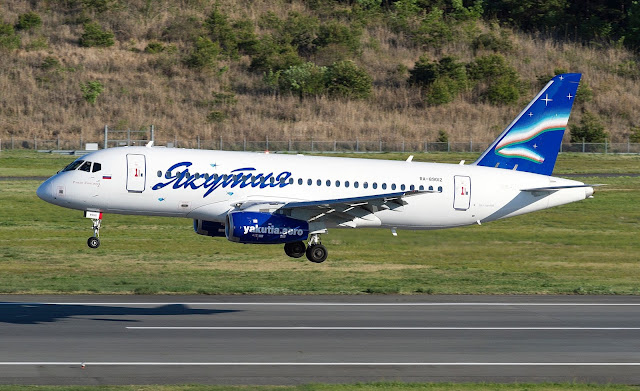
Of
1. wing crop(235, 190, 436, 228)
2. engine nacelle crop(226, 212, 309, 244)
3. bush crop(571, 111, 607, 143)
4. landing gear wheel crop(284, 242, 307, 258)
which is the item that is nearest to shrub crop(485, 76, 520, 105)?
bush crop(571, 111, 607, 143)

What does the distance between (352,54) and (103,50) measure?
96.2 ft

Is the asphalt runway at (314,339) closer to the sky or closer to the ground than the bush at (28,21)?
closer to the ground

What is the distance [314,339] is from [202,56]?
91.4 meters

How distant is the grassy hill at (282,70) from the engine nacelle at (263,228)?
66.7 meters

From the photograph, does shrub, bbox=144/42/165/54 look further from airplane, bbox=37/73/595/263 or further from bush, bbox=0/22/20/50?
airplane, bbox=37/73/595/263

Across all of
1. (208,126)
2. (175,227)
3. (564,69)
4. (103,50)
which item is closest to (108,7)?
(103,50)

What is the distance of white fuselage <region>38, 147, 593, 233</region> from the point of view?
40594 millimetres

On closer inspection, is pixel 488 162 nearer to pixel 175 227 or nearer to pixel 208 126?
pixel 175 227

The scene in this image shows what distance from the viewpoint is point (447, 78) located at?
11812 centimetres

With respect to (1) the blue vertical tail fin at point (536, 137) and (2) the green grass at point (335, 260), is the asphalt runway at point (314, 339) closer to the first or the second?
(2) the green grass at point (335, 260)

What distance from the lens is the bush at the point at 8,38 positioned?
387 ft

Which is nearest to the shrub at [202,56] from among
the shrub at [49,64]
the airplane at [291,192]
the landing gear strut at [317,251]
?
the shrub at [49,64]

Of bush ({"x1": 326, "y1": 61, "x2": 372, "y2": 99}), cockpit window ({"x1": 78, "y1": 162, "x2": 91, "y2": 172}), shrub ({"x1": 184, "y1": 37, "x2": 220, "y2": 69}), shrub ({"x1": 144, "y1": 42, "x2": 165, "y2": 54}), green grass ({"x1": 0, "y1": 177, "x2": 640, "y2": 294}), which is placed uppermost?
shrub ({"x1": 144, "y1": 42, "x2": 165, "y2": 54})

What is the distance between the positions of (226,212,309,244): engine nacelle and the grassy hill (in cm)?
6669
